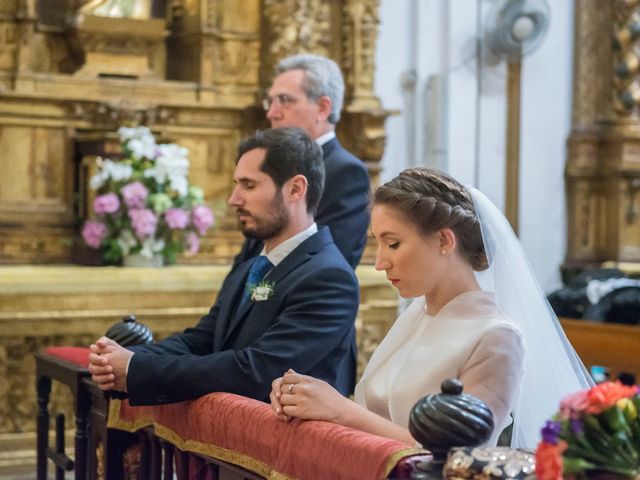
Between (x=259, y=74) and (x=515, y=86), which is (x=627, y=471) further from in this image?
(x=515, y=86)

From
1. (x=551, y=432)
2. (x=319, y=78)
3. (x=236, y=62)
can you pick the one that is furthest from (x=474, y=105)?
(x=551, y=432)

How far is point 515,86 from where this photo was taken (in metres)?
8.72

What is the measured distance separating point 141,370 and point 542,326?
1083mm

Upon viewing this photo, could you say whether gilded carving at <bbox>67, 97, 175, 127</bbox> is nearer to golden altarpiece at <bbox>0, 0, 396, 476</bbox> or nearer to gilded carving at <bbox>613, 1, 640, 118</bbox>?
golden altarpiece at <bbox>0, 0, 396, 476</bbox>

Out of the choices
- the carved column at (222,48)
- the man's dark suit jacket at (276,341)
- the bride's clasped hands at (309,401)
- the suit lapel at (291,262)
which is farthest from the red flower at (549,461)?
the carved column at (222,48)

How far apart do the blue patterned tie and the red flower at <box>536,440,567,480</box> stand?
1.87 m

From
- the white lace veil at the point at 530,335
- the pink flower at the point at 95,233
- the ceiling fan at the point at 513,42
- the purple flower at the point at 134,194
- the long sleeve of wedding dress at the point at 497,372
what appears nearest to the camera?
the long sleeve of wedding dress at the point at 497,372

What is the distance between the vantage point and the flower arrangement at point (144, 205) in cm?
679

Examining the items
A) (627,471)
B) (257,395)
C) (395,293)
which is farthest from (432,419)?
(395,293)

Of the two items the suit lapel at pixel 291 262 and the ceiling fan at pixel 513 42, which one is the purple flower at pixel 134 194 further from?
the suit lapel at pixel 291 262

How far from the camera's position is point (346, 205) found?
181 inches

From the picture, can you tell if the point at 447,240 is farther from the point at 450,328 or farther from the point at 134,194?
the point at 134,194

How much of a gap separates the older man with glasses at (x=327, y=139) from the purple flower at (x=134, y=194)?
1.95m

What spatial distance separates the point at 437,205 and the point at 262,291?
0.94 metres
